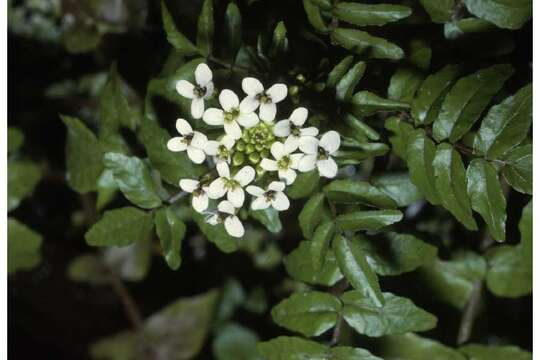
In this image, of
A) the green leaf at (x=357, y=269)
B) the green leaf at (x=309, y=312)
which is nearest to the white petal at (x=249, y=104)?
the green leaf at (x=357, y=269)

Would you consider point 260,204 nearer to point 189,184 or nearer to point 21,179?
point 189,184

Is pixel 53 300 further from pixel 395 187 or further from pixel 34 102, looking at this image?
pixel 395 187

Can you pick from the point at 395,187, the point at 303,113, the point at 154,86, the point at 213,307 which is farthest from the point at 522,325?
the point at 154,86

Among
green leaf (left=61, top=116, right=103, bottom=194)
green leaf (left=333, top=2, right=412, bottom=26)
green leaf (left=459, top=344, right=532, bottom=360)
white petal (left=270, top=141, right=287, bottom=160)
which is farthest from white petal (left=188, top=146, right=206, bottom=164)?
green leaf (left=459, top=344, right=532, bottom=360)

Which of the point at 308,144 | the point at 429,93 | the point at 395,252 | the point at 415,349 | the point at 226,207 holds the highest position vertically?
the point at 429,93

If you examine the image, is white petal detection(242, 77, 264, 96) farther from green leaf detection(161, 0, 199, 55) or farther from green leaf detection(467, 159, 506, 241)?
green leaf detection(467, 159, 506, 241)

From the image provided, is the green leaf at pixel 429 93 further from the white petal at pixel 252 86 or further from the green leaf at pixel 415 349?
the green leaf at pixel 415 349

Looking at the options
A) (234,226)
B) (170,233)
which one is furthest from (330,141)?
(170,233)
